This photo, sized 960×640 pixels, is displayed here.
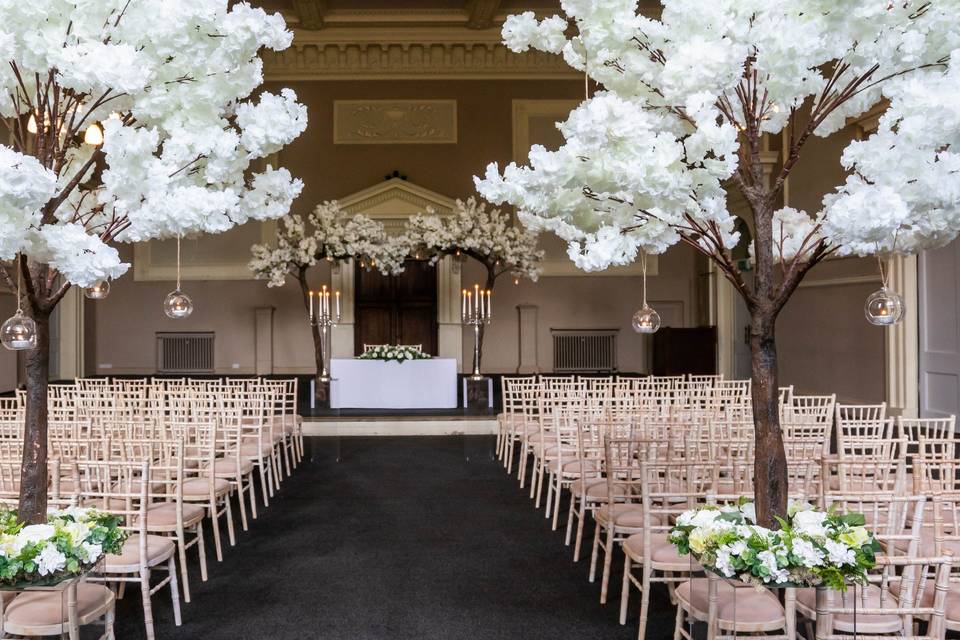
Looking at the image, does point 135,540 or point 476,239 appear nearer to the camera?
point 135,540

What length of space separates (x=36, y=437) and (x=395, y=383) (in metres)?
6.95

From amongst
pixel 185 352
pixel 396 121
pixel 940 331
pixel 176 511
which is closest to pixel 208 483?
pixel 176 511

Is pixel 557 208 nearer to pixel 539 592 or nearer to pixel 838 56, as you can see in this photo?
pixel 838 56

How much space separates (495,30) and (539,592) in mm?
11691

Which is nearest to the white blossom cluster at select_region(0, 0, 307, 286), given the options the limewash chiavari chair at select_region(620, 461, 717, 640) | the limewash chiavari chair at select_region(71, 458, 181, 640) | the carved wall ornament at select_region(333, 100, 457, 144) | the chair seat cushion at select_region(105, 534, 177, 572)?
the limewash chiavari chair at select_region(71, 458, 181, 640)

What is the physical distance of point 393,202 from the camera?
1373cm

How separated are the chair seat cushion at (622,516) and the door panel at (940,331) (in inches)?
218

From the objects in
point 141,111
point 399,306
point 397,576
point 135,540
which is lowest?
point 397,576

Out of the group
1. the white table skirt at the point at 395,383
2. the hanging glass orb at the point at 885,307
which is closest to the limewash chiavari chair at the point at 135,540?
the hanging glass orb at the point at 885,307

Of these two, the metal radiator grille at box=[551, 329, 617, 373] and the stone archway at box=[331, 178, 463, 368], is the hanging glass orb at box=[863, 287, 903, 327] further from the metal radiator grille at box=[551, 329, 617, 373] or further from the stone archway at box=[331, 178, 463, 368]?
the metal radiator grille at box=[551, 329, 617, 373]

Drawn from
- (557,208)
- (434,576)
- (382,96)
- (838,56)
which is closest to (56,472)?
(434,576)

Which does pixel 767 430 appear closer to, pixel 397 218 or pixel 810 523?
pixel 810 523

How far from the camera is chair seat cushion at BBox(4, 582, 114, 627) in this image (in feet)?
9.33

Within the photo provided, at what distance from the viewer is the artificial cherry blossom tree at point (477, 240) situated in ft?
34.1
